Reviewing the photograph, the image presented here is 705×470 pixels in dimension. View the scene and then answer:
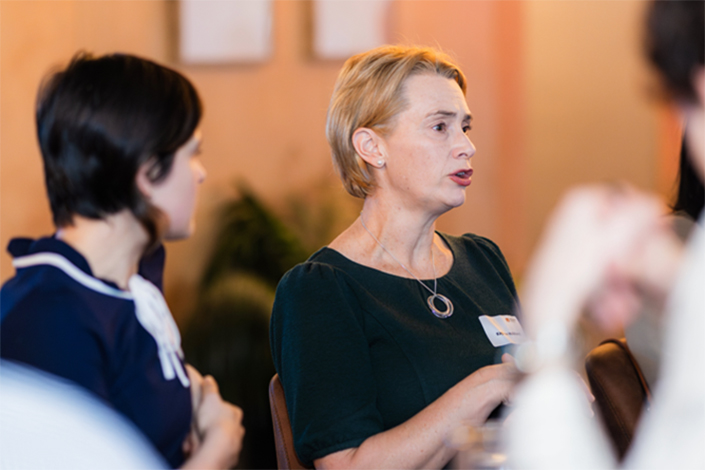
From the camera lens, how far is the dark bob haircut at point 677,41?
84cm

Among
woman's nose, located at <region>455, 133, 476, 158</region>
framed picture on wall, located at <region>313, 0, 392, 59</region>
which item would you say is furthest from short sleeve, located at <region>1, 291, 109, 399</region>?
framed picture on wall, located at <region>313, 0, 392, 59</region>

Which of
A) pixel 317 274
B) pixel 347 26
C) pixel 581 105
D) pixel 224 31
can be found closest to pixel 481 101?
pixel 581 105

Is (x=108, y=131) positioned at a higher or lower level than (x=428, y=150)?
higher

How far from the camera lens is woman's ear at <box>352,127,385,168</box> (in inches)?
69.8

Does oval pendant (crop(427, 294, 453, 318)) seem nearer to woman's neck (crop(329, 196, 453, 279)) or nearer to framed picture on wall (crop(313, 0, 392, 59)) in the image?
woman's neck (crop(329, 196, 453, 279))

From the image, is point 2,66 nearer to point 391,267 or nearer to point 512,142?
point 391,267

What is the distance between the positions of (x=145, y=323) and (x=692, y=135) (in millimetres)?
881

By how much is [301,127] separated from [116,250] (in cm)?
272

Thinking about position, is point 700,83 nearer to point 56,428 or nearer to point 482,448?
point 482,448

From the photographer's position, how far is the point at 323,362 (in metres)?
1.47

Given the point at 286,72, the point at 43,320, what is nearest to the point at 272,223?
the point at 286,72

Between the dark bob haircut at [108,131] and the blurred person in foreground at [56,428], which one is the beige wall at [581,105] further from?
the blurred person in foreground at [56,428]

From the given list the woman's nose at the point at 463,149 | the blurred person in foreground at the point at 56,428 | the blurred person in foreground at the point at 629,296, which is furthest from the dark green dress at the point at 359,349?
the blurred person in foreground at the point at 629,296

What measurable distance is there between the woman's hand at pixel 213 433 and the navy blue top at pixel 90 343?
28 millimetres
